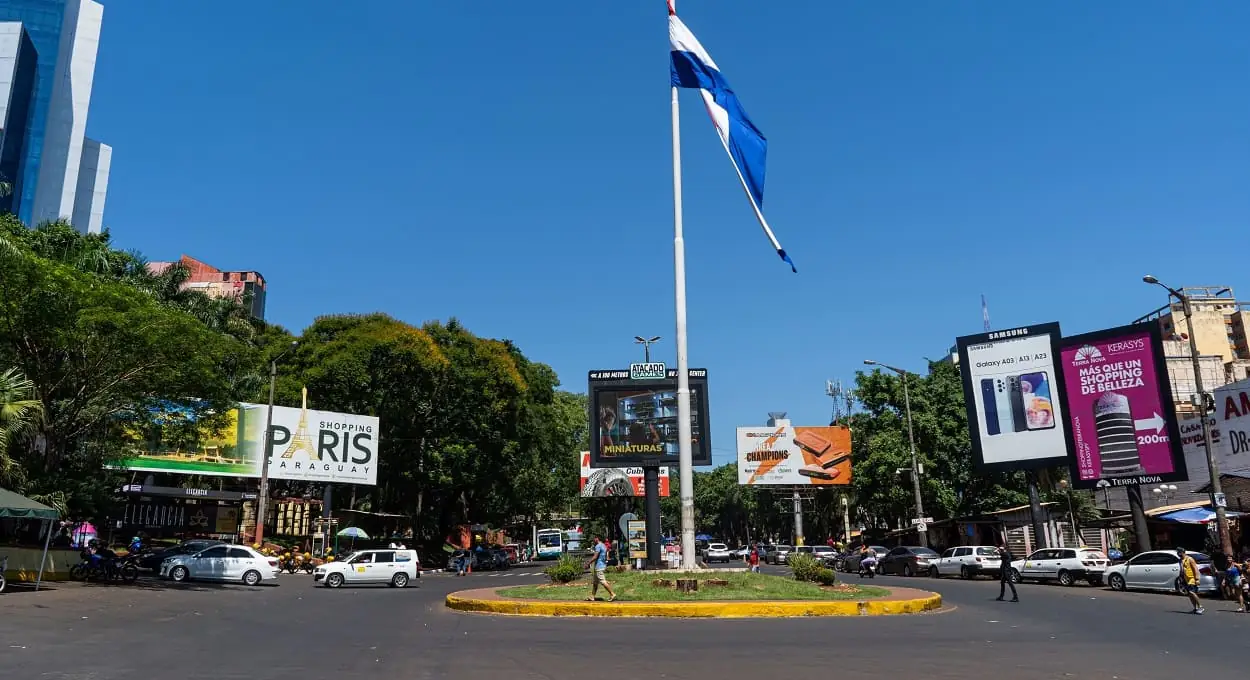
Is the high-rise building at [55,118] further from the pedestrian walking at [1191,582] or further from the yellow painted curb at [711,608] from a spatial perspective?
the pedestrian walking at [1191,582]

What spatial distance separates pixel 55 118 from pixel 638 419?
125 metres

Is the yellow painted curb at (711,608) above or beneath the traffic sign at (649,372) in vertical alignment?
beneath

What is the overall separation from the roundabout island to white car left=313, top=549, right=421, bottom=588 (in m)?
11.3

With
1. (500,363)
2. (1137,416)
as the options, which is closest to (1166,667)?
(1137,416)

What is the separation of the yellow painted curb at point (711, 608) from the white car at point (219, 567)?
15.8 m

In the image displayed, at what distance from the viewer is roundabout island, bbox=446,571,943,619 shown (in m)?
17.0

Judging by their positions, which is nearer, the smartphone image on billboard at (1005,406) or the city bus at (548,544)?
the smartphone image on billboard at (1005,406)

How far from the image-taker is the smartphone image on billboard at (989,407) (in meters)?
42.0

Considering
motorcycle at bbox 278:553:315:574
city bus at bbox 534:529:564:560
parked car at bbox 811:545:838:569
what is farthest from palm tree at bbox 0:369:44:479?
city bus at bbox 534:529:564:560

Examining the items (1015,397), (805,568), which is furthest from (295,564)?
(1015,397)

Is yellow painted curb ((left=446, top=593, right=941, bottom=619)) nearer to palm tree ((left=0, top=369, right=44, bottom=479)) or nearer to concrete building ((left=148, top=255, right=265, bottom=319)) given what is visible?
palm tree ((left=0, top=369, right=44, bottom=479))

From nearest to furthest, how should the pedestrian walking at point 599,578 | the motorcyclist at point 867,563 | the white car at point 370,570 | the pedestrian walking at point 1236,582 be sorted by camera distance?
the pedestrian walking at point 599,578 → the pedestrian walking at point 1236,582 → the white car at point 370,570 → the motorcyclist at point 867,563

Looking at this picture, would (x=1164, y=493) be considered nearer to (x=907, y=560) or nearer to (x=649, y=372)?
(x=907, y=560)

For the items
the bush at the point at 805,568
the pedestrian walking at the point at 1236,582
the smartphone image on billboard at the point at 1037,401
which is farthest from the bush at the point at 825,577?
the smartphone image on billboard at the point at 1037,401
